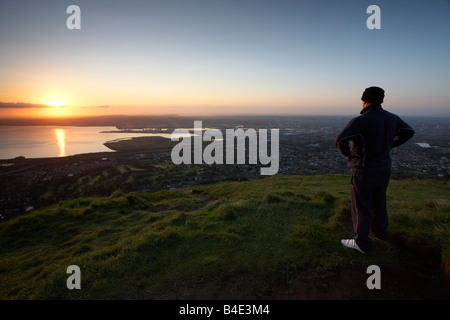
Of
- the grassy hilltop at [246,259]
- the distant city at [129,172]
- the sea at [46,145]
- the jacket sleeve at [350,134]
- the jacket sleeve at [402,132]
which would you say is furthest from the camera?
the sea at [46,145]

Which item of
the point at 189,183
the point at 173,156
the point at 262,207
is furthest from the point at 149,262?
the point at 173,156

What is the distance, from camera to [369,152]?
13.2ft

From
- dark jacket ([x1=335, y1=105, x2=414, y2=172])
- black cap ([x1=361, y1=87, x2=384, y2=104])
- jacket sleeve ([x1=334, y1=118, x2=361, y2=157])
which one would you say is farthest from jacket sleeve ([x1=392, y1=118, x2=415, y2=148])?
jacket sleeve ([x1=334, y1=118, x2=361, y2=157])

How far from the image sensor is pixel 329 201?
8094mm

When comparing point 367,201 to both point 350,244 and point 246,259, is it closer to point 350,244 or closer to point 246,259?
point 350,244

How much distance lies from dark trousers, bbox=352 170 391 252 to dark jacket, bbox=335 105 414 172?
18 cm

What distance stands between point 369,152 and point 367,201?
3.18 ft

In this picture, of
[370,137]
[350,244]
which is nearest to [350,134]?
[370,137]

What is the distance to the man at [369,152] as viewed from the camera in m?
3.96

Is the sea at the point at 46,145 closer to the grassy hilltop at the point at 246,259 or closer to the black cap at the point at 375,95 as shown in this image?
the grassy hilltop at the point at 246,259

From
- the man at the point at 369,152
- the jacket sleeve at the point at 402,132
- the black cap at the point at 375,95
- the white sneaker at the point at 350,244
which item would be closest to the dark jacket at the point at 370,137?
the man at the point at 369,152

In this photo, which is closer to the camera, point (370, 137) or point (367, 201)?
point (370, 137)

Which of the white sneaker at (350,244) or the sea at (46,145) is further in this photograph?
the sea at (46,145)

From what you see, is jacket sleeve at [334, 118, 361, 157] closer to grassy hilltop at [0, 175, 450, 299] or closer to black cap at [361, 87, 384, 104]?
black cap at [361, 87, 384, 104]
